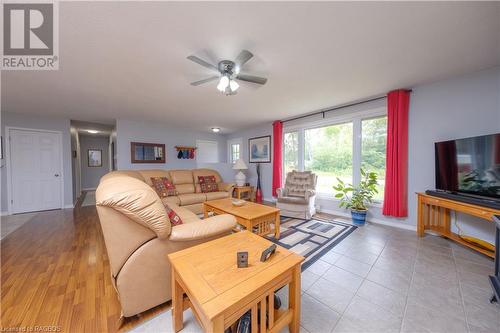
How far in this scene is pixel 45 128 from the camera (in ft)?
13.7

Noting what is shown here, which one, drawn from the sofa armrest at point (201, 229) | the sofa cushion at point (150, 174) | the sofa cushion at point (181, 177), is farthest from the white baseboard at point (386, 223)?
the sofa cushion at point (150, 174)

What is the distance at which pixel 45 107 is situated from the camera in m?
3.43

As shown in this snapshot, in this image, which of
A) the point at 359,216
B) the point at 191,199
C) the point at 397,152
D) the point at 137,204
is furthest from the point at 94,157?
the point at 397,152

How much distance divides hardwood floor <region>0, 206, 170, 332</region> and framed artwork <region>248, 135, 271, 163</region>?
395 cm

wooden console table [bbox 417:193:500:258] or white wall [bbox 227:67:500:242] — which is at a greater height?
white wall [bbox 227:67:500:242]

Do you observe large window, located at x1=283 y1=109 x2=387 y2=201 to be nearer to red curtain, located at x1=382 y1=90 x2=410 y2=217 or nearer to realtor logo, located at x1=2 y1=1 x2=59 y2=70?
red curtain, located at x1=382 y1=90 x2=410 y2=217

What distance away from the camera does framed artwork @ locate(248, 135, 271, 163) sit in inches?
200

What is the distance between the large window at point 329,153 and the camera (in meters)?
3.59

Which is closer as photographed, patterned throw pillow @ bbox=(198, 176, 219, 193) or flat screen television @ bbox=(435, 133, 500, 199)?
flat screen television @ bbox=(435, 133, 500, 199)

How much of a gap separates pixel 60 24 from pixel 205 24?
116 centimetres

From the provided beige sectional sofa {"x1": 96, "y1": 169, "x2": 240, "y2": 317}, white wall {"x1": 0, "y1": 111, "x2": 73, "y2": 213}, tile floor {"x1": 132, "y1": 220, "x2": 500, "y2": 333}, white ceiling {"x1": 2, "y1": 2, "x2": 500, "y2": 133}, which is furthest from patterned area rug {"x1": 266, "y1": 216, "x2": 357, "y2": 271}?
white wall {"x1": 0, "y1": 111, "x2": 73, "y2": 213}

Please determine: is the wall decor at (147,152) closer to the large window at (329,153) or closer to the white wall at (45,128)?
the white wall at (45,128)

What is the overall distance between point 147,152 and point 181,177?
142 centimetres

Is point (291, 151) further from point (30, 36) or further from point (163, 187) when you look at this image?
point (30, 36)
